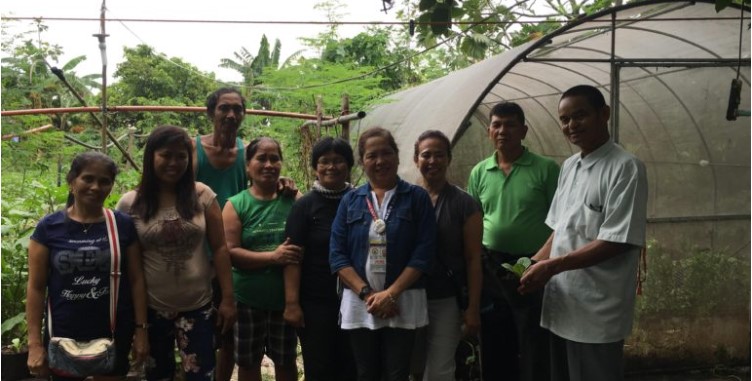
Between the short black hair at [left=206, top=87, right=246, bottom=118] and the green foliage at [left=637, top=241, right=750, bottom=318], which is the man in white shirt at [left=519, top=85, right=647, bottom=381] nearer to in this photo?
the short black hair at [left=206, top=87, right=246, bottom=118]

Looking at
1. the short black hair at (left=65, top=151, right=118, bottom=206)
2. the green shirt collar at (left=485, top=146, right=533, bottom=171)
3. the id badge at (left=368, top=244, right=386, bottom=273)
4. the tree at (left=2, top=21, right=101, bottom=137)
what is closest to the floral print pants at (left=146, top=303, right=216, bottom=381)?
the short black hair at (left=65, top=151, right=118, bottom=206)

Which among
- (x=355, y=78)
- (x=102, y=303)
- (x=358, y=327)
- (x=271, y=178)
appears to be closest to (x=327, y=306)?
(x=358, y=327)

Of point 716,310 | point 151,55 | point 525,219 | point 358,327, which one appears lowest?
point 716,310

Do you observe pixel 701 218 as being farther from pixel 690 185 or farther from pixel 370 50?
pixel 370 50

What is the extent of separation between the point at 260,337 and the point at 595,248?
1752 mm

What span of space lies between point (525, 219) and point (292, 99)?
4.78 meters

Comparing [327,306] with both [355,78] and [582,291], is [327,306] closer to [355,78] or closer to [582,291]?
[582,291]

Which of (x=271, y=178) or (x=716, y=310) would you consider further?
(x=716, y=310)

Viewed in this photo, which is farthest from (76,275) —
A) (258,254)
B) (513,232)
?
(513,232)

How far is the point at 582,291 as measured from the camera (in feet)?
9.02

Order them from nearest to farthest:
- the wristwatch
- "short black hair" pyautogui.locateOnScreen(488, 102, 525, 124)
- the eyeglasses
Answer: the wristwatch → the eyeglasses → "short black hair" pyautogui.locateOnScreen(488, 102, 525, 124)

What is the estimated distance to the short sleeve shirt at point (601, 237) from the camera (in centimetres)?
257

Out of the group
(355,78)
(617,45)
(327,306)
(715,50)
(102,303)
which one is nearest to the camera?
(102,303)

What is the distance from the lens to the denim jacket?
287 cm
